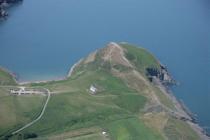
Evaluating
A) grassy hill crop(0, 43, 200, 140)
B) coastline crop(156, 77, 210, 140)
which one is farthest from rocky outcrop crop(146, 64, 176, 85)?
coastline crop(156, 77, 210, 140)

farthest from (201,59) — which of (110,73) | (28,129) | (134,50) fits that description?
(28,129)

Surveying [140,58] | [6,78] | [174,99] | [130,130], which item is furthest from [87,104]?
[140,58]

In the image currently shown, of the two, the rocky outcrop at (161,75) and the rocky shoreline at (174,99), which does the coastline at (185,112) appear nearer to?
the rocky shoreline at (174,99)

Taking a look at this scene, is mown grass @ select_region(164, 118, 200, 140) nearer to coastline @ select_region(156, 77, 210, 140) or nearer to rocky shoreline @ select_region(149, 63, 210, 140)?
coastline @ select_region(156, 77, 210, 140)

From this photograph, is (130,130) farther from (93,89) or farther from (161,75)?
(161,75)

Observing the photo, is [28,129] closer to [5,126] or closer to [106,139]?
[5,126]

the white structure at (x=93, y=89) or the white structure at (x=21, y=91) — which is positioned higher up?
the white structure at (x=93, y=89)

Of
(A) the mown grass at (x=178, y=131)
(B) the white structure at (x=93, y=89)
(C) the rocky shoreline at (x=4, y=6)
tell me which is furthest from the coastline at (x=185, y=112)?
(C) the rocky shoreline at (x=4, y=6)

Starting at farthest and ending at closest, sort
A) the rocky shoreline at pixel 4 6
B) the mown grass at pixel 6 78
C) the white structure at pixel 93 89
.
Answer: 1. the rocky shoreline at pixel 4 6
2. the mown grass at pixel 6 78
3. the white structure at pixel 93 89
